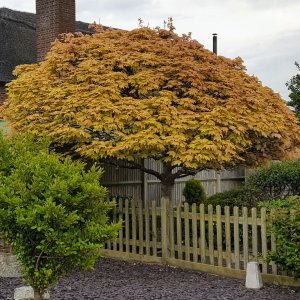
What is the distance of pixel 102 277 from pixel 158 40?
4507 mm

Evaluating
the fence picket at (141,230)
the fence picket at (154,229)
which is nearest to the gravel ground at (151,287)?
the fence picket at (154,229)

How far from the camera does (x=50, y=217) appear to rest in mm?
5500

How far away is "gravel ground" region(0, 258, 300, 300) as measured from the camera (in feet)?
24.8

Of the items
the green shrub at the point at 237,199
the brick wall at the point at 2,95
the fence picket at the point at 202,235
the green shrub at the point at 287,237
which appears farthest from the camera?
the brick wall at the point at 2,95

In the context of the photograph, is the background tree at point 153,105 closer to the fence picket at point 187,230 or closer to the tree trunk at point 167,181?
the tree trunk at point 167,181

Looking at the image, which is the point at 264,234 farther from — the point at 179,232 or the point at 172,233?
the point at 172,233

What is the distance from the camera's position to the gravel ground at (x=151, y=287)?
7.56m

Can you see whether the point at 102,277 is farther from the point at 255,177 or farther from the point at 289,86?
the point at 289,86

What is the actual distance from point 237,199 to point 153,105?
3.93 meters

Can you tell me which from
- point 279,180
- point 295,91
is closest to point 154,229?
point 279,180

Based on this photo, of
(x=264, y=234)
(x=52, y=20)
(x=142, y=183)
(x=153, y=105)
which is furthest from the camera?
→ (x=52, y=20)

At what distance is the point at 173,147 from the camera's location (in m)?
9.05

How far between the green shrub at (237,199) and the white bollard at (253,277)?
12.0ft

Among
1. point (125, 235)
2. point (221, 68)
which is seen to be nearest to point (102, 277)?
point (125, 235)
